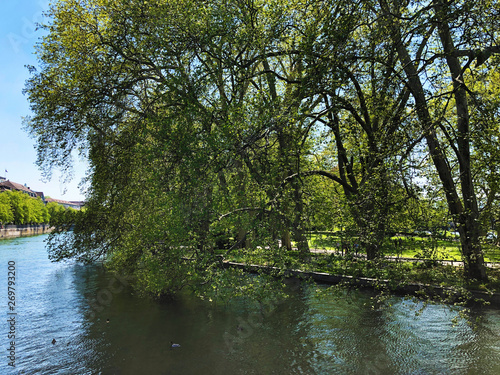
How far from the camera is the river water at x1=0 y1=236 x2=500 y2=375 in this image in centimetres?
836

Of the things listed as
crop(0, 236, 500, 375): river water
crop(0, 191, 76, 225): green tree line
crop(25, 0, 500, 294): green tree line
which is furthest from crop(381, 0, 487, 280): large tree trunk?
crop(0, 191, 76, 225): green tree line

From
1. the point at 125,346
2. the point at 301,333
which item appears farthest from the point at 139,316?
the point at 301,333

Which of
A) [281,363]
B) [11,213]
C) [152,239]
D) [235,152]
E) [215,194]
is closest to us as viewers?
[235,152]

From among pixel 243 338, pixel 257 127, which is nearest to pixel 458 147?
pixel 257 127

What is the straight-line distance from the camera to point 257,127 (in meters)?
7.84

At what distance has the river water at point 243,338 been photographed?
8.36 metres

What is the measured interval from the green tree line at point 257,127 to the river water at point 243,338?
5.27 feet

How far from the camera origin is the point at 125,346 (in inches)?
384

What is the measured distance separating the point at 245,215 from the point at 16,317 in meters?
9.83

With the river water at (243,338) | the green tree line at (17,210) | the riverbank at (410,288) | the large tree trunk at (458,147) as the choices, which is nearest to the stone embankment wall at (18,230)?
the green tree line at (17,210)

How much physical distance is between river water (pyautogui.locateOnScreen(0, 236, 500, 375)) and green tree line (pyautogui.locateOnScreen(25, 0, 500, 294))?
1606mm

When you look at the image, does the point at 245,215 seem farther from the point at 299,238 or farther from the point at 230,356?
the point at 230,356

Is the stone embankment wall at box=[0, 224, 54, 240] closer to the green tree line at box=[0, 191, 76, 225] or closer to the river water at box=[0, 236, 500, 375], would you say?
the green tree line at box=[0, 191, 76, 225]

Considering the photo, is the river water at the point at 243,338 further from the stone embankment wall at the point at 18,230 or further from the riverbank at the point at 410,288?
the stone embankment wall at the point at 18,230
